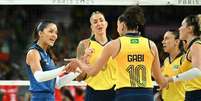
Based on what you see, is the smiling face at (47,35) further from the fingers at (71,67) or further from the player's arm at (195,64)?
the player's arm at (195,64)

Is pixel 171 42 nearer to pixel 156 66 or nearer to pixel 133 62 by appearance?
pixel 156 66

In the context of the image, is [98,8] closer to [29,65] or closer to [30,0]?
[30,0]

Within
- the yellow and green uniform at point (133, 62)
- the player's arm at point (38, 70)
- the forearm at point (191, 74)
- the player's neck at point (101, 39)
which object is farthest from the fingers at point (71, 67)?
the forearm at point (191, 74)

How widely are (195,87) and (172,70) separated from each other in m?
1.29

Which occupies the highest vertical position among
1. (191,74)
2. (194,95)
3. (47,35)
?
(47,35)

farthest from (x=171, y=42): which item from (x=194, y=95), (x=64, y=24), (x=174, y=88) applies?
(x=64, y=24)

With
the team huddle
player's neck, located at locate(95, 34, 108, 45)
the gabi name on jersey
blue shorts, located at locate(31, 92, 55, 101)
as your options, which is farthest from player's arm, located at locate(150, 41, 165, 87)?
player's neck, located at locate(95, 34, 108, 45)

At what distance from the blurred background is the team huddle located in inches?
242

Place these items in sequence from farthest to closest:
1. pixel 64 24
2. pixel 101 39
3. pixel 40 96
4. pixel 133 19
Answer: pixel 64 24 < pixel 101 39 < pixel 40 96 < pixel 133 19

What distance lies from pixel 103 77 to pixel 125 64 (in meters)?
1.84

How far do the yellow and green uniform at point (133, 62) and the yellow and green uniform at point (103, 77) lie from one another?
1.73 m

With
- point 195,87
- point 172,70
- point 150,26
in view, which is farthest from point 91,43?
point 150,26

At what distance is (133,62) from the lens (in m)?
6.08

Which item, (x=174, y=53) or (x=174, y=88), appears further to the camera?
(x=174, y=53)
